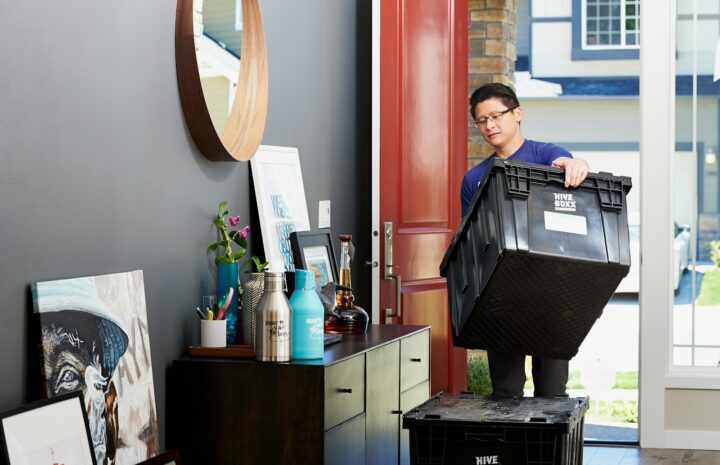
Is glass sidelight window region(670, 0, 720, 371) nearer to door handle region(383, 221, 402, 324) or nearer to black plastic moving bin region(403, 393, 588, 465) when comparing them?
door handle region(383, 221, 402, 324)

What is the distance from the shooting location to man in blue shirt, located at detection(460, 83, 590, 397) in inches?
128

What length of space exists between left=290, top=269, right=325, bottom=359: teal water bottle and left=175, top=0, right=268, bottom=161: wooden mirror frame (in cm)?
48

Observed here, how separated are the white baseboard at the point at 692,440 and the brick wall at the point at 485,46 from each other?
6.84 ft

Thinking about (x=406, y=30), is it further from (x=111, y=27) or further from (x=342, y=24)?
(x=111, y=27)

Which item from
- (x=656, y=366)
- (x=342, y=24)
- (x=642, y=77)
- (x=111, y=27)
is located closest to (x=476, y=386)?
(x=656, y=366)

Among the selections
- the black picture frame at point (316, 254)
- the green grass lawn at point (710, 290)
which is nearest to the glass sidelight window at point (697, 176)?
the green grass lawn at point (710, 290)

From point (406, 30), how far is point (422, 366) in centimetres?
167

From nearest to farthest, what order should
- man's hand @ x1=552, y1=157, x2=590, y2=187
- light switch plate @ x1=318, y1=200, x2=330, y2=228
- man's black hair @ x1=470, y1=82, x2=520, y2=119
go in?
man's hand @ x1=552, y1=157, x2=590, y2=187 < man's black hair @ x1=470, y1=82, x2=520, y2=119 < light switch plate @ x1=318, y1=200, x2=330, y2=228

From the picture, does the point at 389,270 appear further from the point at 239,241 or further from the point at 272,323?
the point at 272,323

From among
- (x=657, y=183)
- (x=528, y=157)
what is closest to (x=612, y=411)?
(x=657, y=183)

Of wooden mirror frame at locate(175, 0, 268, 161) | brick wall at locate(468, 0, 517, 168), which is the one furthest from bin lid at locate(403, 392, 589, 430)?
brick wall at locate(468, 0, 517, 168)

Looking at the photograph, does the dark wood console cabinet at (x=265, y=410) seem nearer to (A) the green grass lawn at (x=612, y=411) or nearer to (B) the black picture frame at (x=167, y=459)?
(B) the black picture frame at (x=167, y=459)

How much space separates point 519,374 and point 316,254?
81 cm

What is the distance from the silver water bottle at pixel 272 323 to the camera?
2.55 metres
